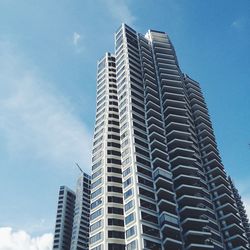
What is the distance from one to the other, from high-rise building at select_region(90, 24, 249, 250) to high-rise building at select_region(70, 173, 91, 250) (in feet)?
194

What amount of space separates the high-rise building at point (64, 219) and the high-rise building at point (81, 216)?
8.69 meters

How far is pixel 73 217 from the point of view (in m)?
188

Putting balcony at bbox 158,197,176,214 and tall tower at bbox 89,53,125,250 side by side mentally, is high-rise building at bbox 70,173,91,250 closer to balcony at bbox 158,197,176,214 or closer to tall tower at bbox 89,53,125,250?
tall tower at bbox 89,53,125,250

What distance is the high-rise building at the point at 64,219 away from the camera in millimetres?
174375

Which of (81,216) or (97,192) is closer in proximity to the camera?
(97,192)

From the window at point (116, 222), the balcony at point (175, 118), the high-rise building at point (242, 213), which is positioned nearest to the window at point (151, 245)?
the window at point (116, 222)

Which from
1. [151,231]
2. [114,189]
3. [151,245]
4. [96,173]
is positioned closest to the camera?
[151,245]

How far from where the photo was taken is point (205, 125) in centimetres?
14525

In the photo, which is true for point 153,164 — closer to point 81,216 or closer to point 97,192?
point 97,192

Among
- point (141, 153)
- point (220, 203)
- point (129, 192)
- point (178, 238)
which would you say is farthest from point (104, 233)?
point (220, 203)

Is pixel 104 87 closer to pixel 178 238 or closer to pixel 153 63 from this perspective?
pixel 153 63

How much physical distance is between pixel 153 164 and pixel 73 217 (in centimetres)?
9354

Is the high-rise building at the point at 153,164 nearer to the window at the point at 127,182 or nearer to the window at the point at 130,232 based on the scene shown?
the window at the point at 130,232

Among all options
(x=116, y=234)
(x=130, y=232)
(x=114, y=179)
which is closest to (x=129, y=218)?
(x=130, y=232)
